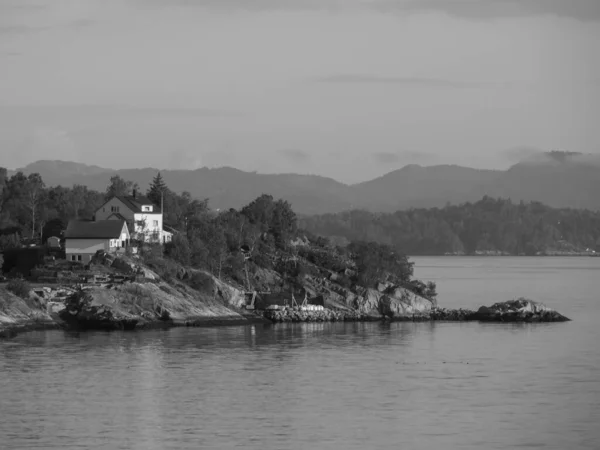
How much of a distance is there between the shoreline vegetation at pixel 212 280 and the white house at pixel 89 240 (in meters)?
1.59

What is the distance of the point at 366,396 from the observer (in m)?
65.0

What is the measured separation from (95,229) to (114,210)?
8.92 meters

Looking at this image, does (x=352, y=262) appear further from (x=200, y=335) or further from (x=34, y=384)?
(x=34, y=384)

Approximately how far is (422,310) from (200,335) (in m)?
33.9

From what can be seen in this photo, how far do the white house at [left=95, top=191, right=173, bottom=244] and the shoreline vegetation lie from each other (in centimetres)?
282

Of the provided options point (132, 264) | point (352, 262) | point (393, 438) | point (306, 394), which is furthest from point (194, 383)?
point (352, 262)

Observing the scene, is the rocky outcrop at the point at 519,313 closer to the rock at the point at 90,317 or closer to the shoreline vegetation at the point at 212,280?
the shoreline vegetation at the point at 212,280

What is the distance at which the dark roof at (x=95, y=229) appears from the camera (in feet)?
370

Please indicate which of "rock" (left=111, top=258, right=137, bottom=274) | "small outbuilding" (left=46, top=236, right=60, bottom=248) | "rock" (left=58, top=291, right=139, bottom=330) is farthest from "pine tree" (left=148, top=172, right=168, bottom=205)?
"rock" (left=58, top=291, right=139, bottom=330)

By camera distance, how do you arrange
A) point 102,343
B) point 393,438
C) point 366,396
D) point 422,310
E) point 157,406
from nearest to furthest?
1. point 393,438
2. point 157,406
3. point 366,396
4. point 102,343
5. point 422,310

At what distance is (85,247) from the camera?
113 meters

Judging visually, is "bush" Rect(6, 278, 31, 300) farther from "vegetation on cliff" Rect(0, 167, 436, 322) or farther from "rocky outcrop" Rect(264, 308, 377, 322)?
"rocky outcrop" Rect(264, 308, 377, 322)

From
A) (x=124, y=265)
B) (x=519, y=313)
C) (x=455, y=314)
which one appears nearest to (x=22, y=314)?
(x=124, y=265)

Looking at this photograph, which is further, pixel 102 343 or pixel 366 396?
pixel 102 343
